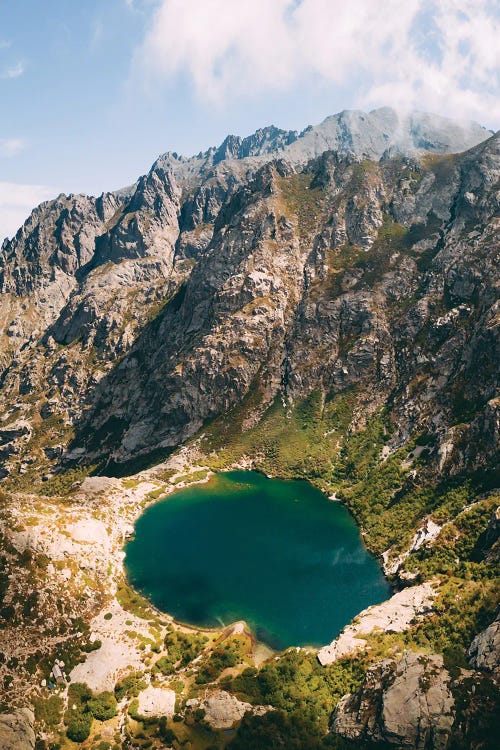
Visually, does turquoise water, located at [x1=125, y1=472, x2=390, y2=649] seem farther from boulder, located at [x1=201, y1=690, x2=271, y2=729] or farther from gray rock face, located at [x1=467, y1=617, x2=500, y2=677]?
gray rock face, located at [x1=467, y1=617, x2=500, y2=677]

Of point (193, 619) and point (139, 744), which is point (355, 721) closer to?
point (139, 744)

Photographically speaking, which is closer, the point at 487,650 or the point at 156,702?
the point at 487,650

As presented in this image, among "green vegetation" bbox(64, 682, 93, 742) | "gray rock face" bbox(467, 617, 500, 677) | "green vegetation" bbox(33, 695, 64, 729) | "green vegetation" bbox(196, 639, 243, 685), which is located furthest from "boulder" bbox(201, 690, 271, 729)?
"gray rock face" bbox(467, 617, 500, 677)

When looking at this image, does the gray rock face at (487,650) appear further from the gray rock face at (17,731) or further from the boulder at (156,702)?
the gray rock face at (17,731)

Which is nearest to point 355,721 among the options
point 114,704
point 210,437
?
point 114,704

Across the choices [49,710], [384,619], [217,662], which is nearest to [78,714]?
[49,710]

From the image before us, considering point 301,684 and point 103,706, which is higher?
point 301,684

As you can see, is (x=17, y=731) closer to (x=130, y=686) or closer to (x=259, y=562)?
(x=130, y=686)

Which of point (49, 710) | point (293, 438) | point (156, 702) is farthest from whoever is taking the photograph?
point (293, 438)
